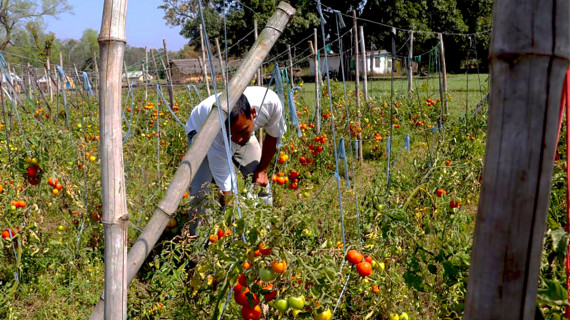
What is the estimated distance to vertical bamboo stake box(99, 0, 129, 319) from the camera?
83cm

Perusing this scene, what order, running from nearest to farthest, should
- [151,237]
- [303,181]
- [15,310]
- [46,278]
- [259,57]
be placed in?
[151,237] < [259,57] < [15,310] < [46,278] < [303,181]

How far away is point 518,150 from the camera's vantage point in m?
0.48

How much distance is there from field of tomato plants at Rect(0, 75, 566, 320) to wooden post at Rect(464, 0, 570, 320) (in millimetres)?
262

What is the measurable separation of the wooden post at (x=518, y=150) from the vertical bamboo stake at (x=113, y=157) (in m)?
0.65

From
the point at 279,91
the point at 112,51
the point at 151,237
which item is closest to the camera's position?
the point at 112,51

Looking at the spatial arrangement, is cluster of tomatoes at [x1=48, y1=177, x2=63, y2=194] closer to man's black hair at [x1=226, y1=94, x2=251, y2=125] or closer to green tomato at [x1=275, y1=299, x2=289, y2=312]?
man's black hair at [x1=226, y1=94, x2=251, y2=125]

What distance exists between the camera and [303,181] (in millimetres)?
4301

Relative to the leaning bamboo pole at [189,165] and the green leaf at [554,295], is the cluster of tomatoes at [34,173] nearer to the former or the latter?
the leaning bamboo pole at [189,165]

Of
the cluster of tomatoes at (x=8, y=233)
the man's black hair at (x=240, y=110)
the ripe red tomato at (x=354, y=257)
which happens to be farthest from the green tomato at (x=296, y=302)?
the cluster of tomatoes at (x=8, y=233)

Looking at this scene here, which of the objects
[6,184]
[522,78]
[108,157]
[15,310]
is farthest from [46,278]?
[522,78]

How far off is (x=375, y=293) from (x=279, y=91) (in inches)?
63.4

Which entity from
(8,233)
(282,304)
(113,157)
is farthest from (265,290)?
(8,233)

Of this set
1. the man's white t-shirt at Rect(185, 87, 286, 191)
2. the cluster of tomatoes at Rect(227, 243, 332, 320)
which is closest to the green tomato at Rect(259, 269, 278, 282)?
the cluster of tomatoes at Rect(227, 243, 332, 320)

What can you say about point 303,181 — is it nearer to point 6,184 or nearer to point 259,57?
point 6,184
